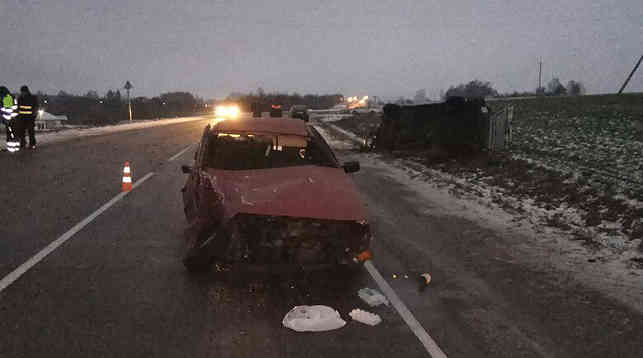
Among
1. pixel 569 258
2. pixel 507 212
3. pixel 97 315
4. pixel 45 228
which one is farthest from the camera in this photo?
pixel 507 212

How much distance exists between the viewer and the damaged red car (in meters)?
4.95

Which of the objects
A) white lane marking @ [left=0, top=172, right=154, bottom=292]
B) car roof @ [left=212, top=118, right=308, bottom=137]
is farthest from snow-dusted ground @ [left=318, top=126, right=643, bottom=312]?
white lane marking @ [left=0, top=172, right=154, bottom=292]

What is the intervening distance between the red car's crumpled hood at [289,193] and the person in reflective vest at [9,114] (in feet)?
50.3

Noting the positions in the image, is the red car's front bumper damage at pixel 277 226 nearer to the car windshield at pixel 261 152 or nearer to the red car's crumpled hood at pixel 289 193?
the red car's crumpled hood at pixel 289 193

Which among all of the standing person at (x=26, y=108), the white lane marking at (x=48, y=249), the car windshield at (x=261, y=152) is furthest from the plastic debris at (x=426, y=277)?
the standing person at (x=26, y=108)

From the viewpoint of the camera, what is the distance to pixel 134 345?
12.8 feet

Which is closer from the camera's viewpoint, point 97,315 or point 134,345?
point 134,345

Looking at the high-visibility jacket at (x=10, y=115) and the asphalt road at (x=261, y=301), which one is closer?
the asphalt road at (x=261, y=301)

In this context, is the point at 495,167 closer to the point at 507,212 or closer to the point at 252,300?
the point at 507,212

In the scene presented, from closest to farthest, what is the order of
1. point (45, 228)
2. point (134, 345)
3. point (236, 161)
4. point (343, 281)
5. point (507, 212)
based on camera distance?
point (134, 345), point (343, 281), point (236, 161), point (45, 228), point (507, 212)

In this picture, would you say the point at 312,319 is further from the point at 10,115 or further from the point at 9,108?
the point at 9,108

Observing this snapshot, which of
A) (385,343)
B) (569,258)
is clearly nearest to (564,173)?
(569,258)

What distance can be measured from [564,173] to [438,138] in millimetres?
5995

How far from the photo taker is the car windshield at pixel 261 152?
629cm
